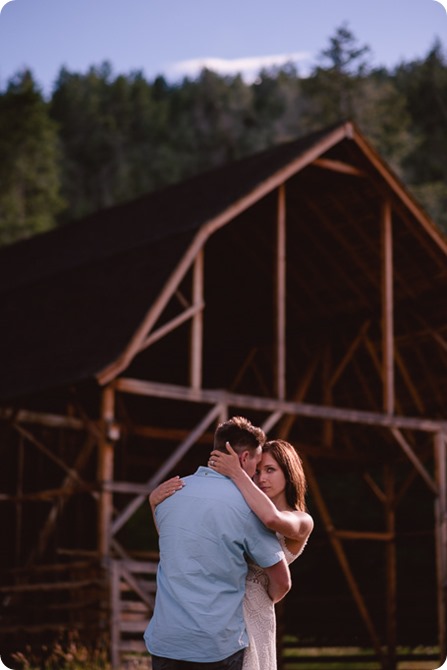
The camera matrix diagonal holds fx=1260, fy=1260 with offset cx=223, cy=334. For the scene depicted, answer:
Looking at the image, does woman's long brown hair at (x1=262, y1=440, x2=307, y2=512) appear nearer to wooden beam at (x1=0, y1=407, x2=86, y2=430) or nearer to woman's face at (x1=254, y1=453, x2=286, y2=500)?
woman's face at (x1=254, y1=453, x2=286, y2=500)

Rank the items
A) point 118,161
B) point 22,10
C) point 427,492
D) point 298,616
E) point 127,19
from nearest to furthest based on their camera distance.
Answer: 1. point 127,19
2. point 22,10
3. point 298,616
4. point 427,492
5. point 118,161

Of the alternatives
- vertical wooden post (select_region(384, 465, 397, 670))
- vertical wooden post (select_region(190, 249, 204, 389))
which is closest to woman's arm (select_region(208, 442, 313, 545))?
vertical wooden post (select_region(190, 249, 204, 389))

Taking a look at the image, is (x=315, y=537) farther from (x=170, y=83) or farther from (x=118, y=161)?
(x=170, y=83)

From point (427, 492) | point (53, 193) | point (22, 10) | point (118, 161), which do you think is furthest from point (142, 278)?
point (118, 161)

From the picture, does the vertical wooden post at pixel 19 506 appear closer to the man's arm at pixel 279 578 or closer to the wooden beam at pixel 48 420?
the wooden beam at pixel 48 420

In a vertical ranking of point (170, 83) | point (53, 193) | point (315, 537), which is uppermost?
point (170, 83)

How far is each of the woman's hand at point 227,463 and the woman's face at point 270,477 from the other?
179mm

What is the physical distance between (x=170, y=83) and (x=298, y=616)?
5836cm

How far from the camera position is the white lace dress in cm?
536

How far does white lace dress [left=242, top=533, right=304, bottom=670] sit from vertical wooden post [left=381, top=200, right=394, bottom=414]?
12.4m

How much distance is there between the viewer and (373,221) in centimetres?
1908

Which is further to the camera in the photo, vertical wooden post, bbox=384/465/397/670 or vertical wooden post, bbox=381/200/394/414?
vertical wooden post, bbox=384/465/397/670

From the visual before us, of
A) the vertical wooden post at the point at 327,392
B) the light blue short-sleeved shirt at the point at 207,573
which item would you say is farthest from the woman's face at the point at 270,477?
the vertical wooden post at the point at 327,392

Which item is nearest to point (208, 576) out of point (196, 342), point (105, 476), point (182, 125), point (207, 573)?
point (207, 573)
